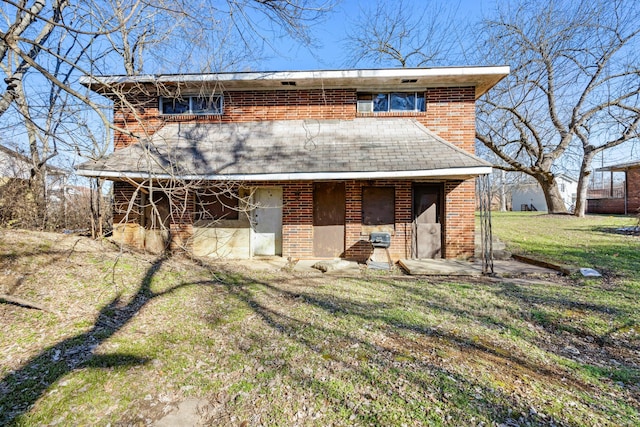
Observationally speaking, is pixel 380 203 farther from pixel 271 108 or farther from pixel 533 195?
pixel 533 195

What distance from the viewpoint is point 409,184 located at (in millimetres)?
8906

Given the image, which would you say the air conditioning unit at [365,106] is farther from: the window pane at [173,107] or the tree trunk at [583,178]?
the tree trunk at [583,178]

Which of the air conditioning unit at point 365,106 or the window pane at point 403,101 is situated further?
the air conditioning unit at point 365,106

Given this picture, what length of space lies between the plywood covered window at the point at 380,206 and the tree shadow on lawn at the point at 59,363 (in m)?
6.15

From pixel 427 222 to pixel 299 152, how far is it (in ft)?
13.5

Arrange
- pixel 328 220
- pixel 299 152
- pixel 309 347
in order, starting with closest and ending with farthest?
pixel 309 347 < pixel 299 152 < pixel 328 220

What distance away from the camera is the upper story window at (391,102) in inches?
372

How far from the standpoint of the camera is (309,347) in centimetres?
390

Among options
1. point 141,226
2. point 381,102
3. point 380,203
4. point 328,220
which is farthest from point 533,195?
point 141,226

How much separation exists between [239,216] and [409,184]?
16.2 ft

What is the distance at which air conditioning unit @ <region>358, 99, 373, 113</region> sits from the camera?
9.65m

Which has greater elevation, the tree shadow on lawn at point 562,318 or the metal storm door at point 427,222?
the metal storm door at point 427,222

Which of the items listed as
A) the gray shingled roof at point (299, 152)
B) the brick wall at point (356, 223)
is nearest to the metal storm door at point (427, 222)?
the brick wall at point (356, 223)

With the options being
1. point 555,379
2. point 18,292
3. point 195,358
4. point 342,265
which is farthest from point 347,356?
point 18,292
